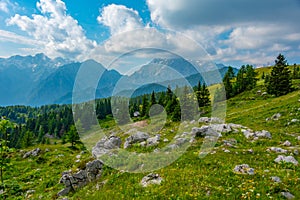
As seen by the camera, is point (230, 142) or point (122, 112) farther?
point (230, 142)

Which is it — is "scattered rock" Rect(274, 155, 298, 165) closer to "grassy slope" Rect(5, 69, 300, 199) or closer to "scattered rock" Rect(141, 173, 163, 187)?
"grassy slope" Rect(5, 69, 300, 199)

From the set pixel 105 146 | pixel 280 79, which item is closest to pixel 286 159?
pixel 105 146

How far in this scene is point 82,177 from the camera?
58.5 feet

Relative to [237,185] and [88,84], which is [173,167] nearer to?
[237,185]

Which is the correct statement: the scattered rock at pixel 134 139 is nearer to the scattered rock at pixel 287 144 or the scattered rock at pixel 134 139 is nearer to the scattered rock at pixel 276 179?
the scattered rock at pixel 287 144

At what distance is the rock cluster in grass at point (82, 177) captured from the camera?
677 inches

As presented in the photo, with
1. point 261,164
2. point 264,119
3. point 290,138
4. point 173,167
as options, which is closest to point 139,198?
point 173,167

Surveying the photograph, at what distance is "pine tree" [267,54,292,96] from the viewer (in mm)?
63469

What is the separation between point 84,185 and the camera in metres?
17.3

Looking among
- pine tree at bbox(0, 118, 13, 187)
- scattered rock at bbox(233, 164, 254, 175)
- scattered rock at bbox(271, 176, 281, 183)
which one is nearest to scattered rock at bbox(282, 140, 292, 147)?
scattered rock at bbox(233, 164, 254, 175)

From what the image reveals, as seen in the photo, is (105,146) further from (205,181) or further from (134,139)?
(205,181)

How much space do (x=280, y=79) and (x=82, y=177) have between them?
2562 inches

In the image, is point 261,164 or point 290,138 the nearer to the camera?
point 261,164

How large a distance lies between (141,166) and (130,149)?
5.59 m
